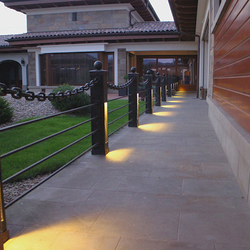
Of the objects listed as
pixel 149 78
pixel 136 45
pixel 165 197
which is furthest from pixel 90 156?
pixel 136 45

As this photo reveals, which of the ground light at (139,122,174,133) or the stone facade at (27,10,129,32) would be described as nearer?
the ground light at (139,122,174,133)

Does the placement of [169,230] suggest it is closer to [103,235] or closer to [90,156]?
[103,235]

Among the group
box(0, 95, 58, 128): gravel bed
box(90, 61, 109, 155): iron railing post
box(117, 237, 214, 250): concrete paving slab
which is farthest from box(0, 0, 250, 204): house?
box(117, 237, 214, 250): concrete paving slab

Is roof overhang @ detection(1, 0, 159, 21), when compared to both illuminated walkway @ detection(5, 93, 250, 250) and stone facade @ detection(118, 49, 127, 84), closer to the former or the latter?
stone facade @ detection(118, 49, 127, 84)

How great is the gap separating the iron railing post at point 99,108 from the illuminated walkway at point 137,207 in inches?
8.6

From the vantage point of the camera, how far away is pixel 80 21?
22.2 metres

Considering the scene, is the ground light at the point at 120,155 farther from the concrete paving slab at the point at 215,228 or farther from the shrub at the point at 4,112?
the shrub at the point at 4,112

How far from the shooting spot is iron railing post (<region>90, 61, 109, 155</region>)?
4809mm

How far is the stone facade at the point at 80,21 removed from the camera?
21.4 metres

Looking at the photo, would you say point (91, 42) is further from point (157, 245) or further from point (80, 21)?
point (157, 245)

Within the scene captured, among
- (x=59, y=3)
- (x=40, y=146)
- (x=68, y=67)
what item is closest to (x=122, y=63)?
(x=68, y=67)

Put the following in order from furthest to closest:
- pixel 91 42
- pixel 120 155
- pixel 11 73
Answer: pixel 11 73 < pixel 91 42 < pixel 120 155

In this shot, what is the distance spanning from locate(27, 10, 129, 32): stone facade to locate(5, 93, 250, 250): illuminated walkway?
18.0 metres

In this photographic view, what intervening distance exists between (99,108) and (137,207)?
217cm
